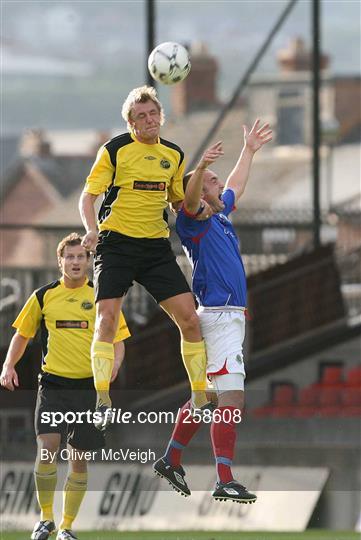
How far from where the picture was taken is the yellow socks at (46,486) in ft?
41.7

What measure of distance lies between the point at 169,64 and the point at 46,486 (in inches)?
110

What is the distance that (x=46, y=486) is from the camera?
1277cm

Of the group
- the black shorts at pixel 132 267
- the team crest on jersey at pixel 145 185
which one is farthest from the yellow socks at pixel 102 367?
the team crest on jersey at pixel 145 185

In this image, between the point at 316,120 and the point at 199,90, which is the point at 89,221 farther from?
the point at 199,90

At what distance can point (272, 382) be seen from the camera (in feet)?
75.0

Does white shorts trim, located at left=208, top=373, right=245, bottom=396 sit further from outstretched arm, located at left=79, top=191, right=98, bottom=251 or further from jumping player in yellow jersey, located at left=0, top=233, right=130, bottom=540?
outstretched arm, located at left=79, top=191, right=98, bottom=251

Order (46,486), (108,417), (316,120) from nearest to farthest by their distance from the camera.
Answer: (108,417)
(46,486)
(316,120)

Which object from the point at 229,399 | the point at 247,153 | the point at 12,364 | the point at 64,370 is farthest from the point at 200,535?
the point at 247,153

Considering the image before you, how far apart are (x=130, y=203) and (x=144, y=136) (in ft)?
1.36

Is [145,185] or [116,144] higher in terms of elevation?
[116,144]

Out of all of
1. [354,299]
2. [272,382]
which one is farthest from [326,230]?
[272,382]

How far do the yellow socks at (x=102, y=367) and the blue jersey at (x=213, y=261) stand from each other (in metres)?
0.70

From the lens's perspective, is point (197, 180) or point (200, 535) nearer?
point (197, 180)

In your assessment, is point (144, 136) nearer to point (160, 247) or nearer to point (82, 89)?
point (160, 247)
